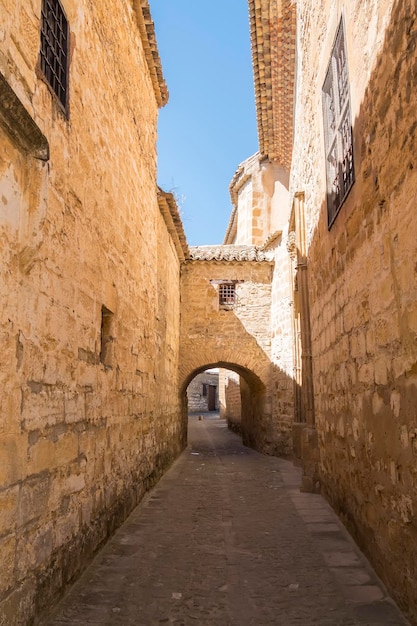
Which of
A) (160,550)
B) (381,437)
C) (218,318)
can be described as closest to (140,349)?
(160,550)

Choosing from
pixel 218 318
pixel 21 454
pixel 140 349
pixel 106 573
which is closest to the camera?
pixel 21 454

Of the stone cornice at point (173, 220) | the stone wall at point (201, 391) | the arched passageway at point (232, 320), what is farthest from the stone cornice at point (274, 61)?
the stone wall at point (201, 391)

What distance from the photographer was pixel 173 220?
1048 cm

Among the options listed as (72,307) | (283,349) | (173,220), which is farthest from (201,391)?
(72,307)

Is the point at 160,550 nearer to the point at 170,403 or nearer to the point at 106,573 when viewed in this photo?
the point at 106,573

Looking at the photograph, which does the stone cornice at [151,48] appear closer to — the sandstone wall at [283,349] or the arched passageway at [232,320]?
the sandstone wall at [283,349]

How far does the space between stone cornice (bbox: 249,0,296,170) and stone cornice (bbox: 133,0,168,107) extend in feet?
8.61

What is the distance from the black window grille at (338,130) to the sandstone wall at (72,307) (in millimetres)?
2448

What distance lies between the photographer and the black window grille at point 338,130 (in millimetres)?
4805

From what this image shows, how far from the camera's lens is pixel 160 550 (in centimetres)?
461

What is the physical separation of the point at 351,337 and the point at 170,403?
22.1 feet

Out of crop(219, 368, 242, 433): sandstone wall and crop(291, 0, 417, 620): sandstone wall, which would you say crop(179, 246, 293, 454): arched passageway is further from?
crop(291, 0, 417, 620): sandstone wall

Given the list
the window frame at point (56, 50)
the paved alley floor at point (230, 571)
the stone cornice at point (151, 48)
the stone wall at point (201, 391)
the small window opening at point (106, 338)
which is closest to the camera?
the paved alley floor at point (230, 571)

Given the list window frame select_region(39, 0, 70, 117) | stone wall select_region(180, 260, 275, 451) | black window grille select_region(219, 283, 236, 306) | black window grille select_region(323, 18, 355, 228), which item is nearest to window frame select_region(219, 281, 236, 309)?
black window grille select_region(219, 283, 236, 306)
